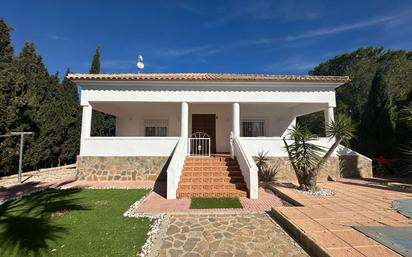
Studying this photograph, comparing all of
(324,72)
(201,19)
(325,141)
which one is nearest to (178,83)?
(201,19)

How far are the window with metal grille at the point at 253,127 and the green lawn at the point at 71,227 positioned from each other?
983cm

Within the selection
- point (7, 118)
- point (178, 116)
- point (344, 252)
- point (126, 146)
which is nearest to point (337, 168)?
point (344, 252)

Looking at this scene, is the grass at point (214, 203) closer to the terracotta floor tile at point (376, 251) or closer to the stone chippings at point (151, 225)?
the stone chippings at point (151, 225)

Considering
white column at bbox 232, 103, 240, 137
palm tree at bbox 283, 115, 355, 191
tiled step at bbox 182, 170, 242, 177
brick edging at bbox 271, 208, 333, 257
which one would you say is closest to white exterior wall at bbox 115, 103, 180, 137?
white column at bbox 232, 103, 240, 137

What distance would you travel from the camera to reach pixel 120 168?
11.2 m

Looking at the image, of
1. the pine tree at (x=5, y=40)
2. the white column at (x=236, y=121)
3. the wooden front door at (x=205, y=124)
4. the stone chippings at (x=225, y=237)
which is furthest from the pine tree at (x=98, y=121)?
the stone chippings at (x=225, y=237)

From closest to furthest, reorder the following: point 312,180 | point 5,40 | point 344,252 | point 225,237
A: point 344,252
point 225,237
point 312,180
point 5,40

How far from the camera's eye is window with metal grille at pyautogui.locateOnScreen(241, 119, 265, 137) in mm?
15789

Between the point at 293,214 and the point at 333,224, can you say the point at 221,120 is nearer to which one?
the point at 293,214

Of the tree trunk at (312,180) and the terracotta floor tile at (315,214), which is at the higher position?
the tree trunk at (312,180)

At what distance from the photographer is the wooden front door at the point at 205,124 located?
15.2m

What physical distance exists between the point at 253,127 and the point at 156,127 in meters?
7.34

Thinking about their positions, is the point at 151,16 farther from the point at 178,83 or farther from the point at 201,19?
the point at 178,83

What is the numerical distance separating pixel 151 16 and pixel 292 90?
34.6 ft
